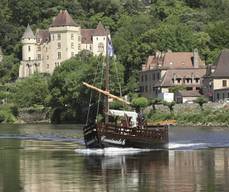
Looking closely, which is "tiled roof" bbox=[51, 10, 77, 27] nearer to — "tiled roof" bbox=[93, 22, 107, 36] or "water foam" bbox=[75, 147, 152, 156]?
"tiled roof" bbox=[93, 22, 107, 36]

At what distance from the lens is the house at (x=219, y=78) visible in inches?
5221

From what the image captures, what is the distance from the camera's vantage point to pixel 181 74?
142125 millimetres

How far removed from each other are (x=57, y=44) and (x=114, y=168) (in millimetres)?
148593

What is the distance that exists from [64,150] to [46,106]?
87003mm

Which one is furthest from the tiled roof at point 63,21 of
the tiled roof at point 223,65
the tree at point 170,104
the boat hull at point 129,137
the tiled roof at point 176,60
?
the boat hull at point 129,137

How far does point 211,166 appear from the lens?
4888 centimetres

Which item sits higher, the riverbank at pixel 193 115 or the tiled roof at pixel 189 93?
the tiled roof at pixel 189 93

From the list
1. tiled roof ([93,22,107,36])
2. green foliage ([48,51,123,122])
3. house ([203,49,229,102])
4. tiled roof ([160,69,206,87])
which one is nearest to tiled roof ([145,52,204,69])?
tiled roof ([160,69,206,87])

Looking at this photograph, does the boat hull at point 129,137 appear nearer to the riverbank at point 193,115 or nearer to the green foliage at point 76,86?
the riverbank at point 193,115

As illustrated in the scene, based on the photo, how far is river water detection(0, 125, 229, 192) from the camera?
39.8 meters

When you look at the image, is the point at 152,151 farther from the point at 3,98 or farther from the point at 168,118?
the point at 3,98

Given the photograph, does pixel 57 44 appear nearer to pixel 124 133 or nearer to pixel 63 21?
pixel 63 21

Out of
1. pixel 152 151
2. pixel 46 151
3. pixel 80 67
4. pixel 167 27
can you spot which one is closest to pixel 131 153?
pixel 152 151

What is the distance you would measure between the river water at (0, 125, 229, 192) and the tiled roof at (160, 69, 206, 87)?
6904cm
